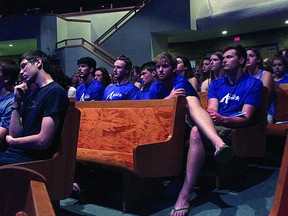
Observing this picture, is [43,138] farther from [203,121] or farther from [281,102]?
[281,102]

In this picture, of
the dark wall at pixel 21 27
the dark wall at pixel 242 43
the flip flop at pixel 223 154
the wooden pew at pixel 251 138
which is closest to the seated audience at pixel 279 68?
the wooden pew at pixel 251 138

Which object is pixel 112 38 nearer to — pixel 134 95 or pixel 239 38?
pixel 239 38

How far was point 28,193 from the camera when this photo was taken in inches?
33.9

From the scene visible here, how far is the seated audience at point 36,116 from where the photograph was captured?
2.11 meters

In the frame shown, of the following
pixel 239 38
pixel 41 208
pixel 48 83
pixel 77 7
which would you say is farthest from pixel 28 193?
pixel 77 7

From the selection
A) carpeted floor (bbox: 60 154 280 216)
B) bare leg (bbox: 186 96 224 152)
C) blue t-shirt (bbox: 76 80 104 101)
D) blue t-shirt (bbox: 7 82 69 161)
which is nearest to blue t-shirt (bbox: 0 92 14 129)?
blue t-shirt (bbox: 7 82 69 161)

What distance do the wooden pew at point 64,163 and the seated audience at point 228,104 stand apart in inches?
27.1

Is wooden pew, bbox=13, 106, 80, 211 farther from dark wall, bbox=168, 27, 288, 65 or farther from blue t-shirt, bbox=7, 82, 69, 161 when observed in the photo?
dark wall, bbox=168, 27, 288, 65

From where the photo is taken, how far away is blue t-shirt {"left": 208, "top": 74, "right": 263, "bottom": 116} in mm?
2893

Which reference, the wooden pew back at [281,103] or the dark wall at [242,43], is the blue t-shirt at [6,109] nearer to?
the wooden pew back at [281,103]

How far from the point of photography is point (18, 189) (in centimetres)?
86

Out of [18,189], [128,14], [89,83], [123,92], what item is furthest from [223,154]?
[128,14]

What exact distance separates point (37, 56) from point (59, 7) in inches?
588

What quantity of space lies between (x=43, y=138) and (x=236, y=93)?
1.61 metres
